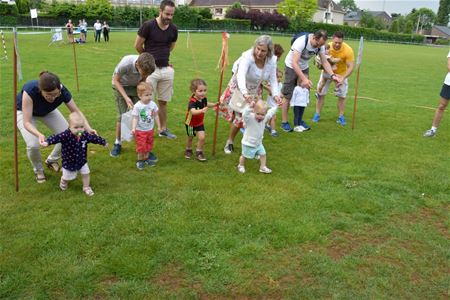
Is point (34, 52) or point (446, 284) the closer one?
point (446, 284)

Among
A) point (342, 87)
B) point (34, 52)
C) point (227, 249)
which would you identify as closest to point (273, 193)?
point (227, 249)

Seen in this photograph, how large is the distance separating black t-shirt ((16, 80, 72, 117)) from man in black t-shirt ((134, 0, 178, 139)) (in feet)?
6.10

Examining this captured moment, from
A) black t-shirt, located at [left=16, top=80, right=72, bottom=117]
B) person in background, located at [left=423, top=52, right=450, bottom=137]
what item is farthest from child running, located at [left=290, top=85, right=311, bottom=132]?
black t-shirt, located at [left=16, top=80, right=72, bottom=117]

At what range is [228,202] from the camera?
4.94 metres

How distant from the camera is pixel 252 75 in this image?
6055 mm

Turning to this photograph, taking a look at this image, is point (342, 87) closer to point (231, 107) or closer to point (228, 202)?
point (231, 107)

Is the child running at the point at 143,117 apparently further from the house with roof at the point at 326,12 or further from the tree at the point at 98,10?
the house with roof at the point at 326,12

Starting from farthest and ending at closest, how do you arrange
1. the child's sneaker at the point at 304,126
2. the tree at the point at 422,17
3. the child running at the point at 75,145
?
1. the tree at the point at 422,17
2. the child's sneaker at the point at 304,126
3. the child running at the point at 75,145

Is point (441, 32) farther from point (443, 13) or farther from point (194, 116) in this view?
point (194, 116)

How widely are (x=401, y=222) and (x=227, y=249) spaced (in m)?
2.16

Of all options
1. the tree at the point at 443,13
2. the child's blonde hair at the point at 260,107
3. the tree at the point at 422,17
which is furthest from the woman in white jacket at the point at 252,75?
the tree at the point at 443,13

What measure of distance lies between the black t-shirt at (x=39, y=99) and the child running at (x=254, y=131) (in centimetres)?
237

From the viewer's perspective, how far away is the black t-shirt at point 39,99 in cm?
474

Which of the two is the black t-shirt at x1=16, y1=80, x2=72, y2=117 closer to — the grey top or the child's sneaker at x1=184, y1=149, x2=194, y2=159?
the grey top
